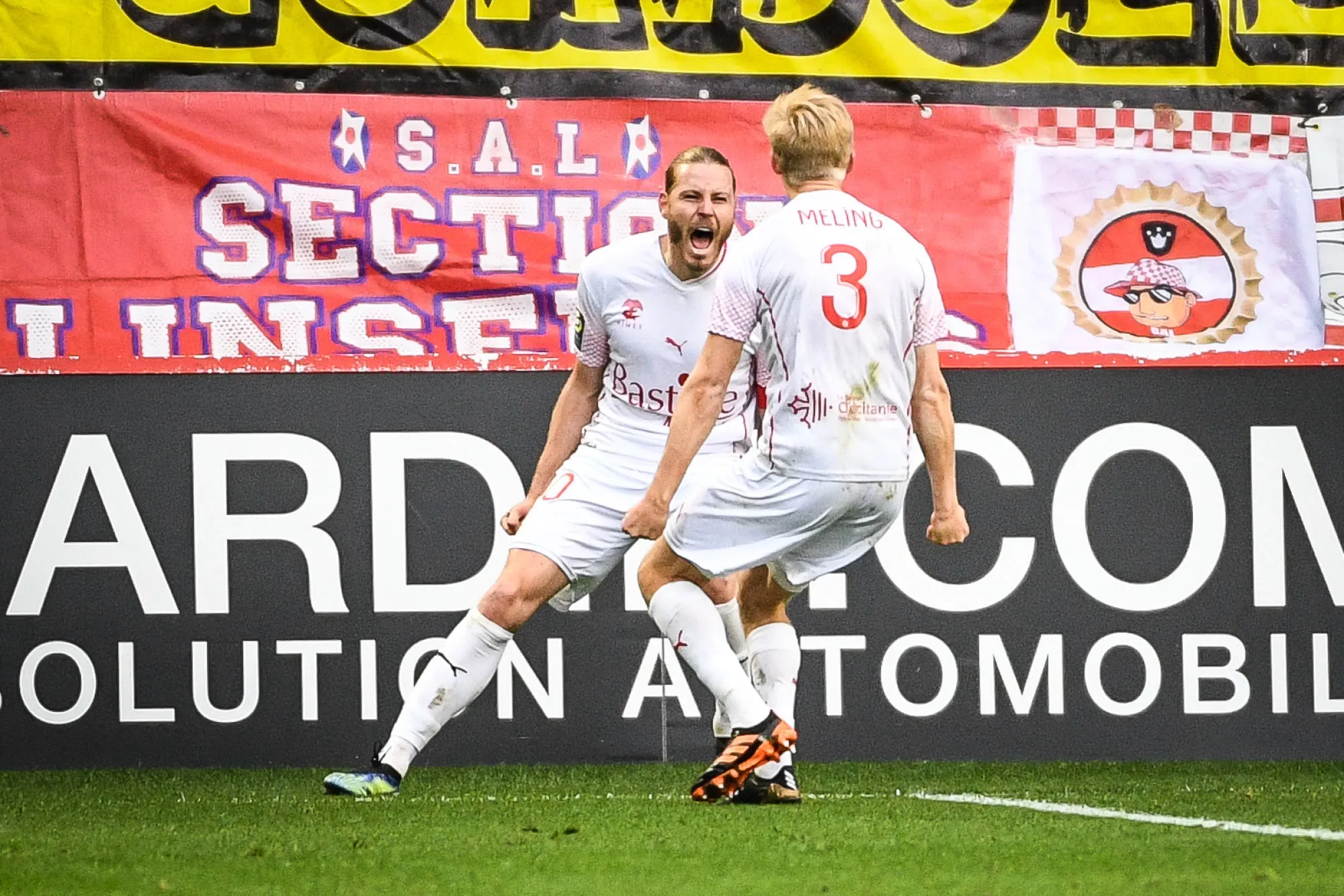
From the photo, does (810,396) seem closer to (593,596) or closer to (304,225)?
(593,596)

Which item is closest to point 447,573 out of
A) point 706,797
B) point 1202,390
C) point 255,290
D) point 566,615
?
point 566,615

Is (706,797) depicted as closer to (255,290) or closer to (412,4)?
(255,290)

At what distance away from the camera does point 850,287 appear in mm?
4879

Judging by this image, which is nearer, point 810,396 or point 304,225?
point 810,396

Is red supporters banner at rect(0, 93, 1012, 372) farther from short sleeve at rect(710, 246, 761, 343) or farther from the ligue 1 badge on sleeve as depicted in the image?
short sleeve at rect(710, 246, 761, 343)

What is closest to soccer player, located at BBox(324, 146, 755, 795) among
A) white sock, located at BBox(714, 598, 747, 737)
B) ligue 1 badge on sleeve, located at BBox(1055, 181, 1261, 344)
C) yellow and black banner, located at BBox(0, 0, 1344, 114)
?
white sock, located at BBox(714, 598, 747, 737)

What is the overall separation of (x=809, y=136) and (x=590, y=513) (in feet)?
4.13

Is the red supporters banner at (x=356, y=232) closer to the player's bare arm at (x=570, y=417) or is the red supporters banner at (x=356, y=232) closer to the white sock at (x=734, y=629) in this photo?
the player's bare arm at (x=570, y=417)

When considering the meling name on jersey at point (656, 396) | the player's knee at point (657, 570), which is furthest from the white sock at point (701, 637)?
the meling name on jersey at point (656, 396)

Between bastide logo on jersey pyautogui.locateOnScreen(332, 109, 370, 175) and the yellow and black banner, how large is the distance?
0.14 meters

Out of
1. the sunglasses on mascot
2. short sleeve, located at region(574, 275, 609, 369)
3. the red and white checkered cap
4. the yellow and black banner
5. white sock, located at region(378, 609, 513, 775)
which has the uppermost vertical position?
the yellow and black banner

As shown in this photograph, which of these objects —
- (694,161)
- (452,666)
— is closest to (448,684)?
(452,666)

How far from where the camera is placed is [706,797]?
5.15 metres

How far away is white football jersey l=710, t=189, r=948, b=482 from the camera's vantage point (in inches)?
192
